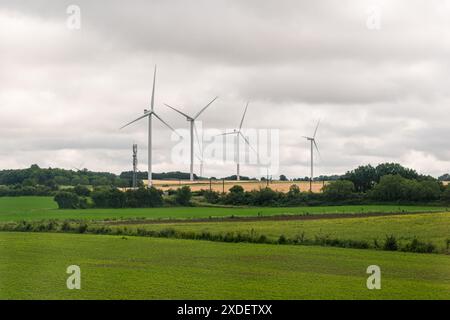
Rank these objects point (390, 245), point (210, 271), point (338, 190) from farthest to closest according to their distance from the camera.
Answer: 1. point (338, 190)
2. point (390, 245)
3. point (210, 271)

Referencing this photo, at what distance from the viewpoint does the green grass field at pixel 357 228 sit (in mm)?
51594

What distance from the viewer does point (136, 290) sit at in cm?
2594

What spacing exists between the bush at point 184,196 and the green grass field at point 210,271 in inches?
2529

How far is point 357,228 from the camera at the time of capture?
59.5m

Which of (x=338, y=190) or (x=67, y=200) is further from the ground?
(x=338, y=190)

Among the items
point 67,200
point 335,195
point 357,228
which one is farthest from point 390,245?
point 67,200

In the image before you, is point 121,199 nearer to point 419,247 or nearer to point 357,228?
point 357,228

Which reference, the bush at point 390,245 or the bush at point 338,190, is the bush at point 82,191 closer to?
the bush at point 338,190

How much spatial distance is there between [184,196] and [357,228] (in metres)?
56.5

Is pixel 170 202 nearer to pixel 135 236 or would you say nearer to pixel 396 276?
pixel 135 236

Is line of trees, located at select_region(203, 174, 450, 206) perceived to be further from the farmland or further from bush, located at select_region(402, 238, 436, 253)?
bush, located at select_region(402, 238, 436, 253)

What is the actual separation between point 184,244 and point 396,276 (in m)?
20.0

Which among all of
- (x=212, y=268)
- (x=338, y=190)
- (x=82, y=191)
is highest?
(x=82, y=191)
